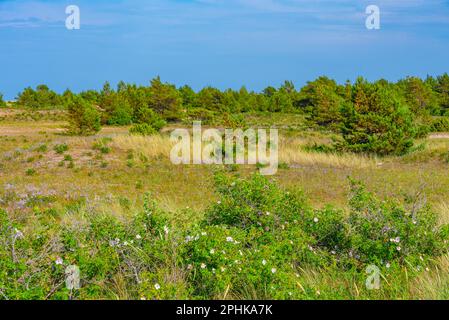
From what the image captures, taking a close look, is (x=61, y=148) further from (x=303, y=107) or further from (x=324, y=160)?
(x=303, y=107)

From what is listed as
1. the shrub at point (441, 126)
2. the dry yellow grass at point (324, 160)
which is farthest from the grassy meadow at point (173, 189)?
the shrub at point (441, 126)

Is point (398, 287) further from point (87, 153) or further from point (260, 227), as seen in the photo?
point (87, 153)

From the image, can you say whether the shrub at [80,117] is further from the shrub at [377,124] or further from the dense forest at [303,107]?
the shrub at [377,124]

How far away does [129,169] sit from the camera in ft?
58.3

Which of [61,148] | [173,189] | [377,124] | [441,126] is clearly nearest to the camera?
[173,189]

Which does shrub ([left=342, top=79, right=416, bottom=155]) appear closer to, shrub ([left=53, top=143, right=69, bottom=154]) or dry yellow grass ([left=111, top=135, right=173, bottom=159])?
dry yellow grass ([left=111, top=135, right=173, bottom=159])

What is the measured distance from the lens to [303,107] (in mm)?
67312

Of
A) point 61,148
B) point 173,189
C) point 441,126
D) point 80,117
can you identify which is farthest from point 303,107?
point 173,189

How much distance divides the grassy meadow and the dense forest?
148 cm

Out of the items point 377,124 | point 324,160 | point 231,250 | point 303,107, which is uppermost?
point 303,107

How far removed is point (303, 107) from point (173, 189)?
5452 cm

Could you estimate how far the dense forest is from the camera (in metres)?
23.2

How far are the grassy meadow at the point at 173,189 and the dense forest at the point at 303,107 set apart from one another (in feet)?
4.84
